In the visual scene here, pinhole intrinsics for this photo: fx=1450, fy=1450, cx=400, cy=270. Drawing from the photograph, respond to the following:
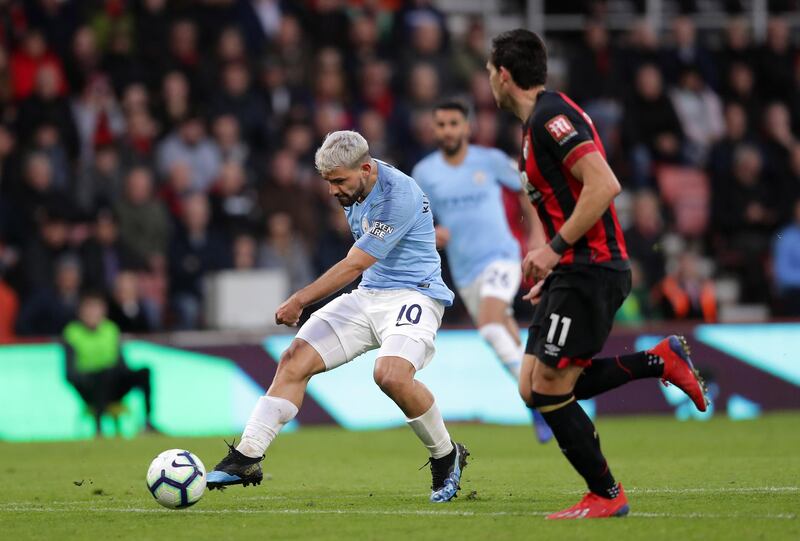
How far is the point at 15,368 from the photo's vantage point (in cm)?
1480

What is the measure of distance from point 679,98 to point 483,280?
8667 mm

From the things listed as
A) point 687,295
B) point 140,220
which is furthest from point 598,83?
point 140,220

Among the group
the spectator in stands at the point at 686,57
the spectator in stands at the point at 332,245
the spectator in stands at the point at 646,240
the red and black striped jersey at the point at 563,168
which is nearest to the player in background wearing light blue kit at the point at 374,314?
the red and black striped jersey at the point at 563,168

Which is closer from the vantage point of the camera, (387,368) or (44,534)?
(44,534)

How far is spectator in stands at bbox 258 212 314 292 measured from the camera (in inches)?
658

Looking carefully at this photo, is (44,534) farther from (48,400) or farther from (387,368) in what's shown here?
(48,400)

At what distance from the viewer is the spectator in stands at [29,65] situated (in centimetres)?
1727

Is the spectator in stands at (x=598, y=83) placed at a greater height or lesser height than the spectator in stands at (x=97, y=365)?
greater

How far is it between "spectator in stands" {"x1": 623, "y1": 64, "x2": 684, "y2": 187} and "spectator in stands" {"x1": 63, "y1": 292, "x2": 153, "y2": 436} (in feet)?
25.3

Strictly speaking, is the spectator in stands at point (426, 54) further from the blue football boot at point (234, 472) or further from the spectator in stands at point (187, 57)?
the blue football boot at point (234, 472)

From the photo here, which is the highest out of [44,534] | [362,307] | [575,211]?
[575,211]

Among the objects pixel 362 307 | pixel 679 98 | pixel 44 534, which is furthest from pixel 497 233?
pixel 679 98

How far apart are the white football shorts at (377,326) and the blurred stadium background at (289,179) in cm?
520

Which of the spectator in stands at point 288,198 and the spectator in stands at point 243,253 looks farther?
the spectator in stands at point 288,198
